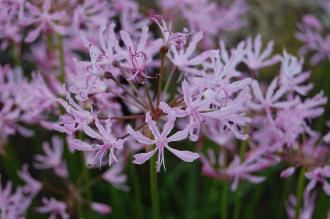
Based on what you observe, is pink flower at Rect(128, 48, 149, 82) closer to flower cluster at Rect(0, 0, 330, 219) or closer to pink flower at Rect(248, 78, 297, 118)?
flower cluster at Rect(0, 0, 330, 219)

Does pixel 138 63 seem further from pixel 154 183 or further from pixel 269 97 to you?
pixel 269 97

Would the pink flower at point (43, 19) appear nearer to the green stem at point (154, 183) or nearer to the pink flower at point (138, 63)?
the pink flower at point (138, 63)

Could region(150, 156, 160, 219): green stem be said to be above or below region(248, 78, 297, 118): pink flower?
below

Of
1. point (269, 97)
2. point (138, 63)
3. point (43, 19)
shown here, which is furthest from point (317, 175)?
point (43, 19)

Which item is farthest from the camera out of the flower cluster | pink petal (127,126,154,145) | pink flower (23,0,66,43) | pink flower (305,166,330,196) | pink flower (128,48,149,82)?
pink flower (23,0,66,43)

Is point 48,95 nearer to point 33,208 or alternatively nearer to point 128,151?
point 128,151

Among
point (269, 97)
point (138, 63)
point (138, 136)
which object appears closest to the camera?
point (138, 136)

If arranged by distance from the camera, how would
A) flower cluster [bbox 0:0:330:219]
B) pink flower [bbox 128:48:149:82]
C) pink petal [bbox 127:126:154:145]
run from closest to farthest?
pink petal [bbox 127:126:154:145], flower cluster [bbox 0:0:330:219], pink flower [bbox 128:48:149:82]

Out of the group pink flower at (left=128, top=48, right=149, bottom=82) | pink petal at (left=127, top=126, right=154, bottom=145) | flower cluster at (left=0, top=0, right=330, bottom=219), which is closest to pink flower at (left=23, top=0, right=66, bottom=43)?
flower cluster at (left=0, top=0, right=330, bottom=219)

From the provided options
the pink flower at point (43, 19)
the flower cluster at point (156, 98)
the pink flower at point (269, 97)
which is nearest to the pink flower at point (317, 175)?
the flower cluster at point (156, 98)
